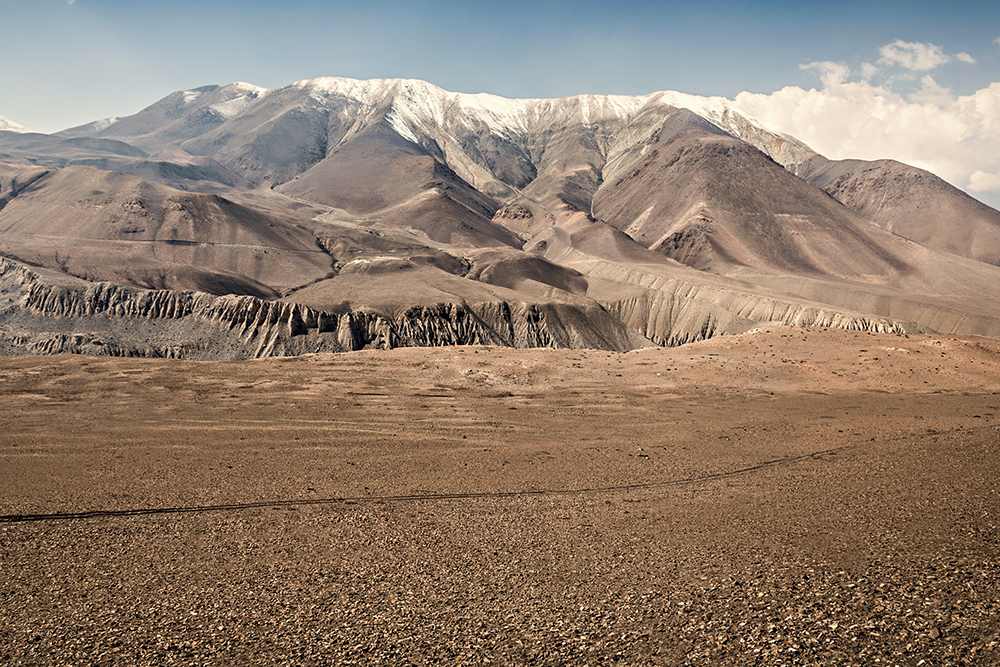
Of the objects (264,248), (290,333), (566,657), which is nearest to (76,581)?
(566,657)

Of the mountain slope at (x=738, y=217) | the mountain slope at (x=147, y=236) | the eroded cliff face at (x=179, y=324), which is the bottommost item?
the eroded cliff face at (x=179, y=324)

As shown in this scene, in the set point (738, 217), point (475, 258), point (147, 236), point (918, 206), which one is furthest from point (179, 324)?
point (918, 206)

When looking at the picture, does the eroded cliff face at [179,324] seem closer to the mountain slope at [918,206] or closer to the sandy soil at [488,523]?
the sandy soil at [488,523]

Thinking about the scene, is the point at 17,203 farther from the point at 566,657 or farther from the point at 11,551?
the point at 566,657

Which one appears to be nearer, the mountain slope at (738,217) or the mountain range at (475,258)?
the mountain range at (475,258)

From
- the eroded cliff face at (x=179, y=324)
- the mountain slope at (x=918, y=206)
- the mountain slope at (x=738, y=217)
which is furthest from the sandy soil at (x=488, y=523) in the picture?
the mountain slope at (x=918, y=206)

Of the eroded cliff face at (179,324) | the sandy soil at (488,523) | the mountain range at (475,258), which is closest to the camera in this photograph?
the sandy soil at (488,523)
